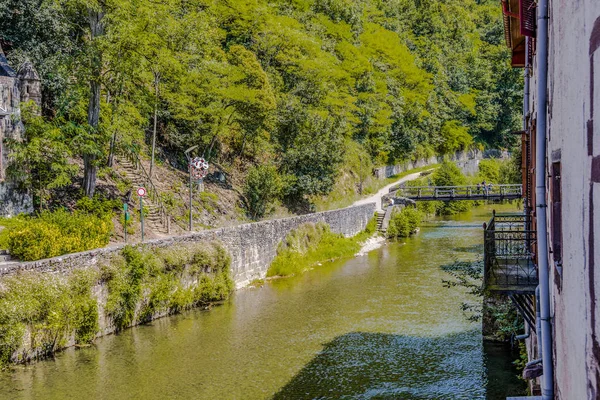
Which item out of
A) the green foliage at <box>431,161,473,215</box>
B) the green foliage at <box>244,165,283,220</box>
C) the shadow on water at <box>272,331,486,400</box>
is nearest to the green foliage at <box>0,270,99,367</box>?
→ the shadow on water at <box>272,331,486,400</box>

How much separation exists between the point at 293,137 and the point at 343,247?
992cm

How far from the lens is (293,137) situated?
41812 mm

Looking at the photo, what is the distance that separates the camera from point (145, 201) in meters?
28.4

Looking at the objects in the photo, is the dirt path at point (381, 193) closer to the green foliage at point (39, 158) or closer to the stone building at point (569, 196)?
the green foliage at point (39, 158)

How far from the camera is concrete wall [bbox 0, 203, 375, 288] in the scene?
17.2 meters

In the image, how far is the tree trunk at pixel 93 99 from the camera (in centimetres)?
2477

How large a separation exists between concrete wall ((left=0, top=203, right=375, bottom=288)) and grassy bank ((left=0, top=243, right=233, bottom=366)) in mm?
255

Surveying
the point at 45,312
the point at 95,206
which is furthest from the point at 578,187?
the point at 95,206

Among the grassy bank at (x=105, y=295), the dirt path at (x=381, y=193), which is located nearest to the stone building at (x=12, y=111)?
the grassy bank at (x=105, y=295)

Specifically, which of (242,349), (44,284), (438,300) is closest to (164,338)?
(242,349)

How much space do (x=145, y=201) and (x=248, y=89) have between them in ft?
36.2

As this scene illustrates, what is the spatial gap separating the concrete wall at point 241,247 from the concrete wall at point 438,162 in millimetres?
Result: 26700

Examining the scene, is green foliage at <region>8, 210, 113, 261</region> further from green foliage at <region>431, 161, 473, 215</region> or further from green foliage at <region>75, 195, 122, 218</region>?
green foliage at <region>431, 161, 473, 215</region>

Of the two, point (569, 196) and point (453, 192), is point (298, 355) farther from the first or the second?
point (453, 192)
